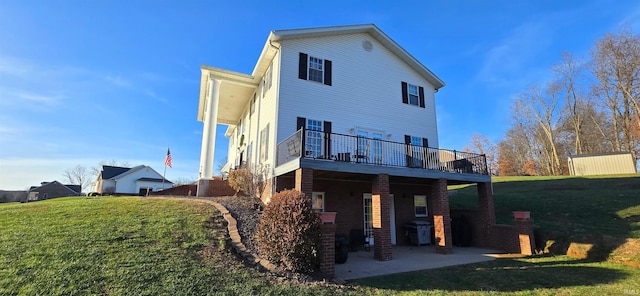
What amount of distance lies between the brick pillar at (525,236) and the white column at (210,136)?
1306 cm

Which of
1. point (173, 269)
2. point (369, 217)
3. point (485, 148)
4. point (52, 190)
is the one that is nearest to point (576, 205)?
point (369, 217)

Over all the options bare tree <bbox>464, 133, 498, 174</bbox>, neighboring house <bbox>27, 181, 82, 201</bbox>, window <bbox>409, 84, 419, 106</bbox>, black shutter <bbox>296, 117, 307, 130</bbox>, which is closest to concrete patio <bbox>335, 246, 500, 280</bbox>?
black shutter <bbox>296, 117, 307, 130</bbox>

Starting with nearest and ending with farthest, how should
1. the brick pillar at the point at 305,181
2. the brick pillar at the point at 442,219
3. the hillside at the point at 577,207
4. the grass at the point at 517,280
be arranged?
the grass at the point at 517,280
the brick pillar at the point at 305,181
the hillside at the point at 577,207
the brick pillar at the point at 442,219

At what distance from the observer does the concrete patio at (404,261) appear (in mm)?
7801

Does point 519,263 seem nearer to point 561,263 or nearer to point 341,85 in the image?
point 561,263

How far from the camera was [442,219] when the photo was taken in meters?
11.1

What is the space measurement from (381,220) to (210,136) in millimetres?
9550

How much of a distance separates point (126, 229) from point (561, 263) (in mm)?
11648

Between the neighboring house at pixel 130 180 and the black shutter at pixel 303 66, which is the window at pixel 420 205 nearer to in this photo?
the black shutter at pixel 303 66

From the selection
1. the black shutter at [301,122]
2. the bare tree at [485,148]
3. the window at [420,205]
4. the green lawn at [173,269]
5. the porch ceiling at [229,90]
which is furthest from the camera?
the bare tree at [485,148]

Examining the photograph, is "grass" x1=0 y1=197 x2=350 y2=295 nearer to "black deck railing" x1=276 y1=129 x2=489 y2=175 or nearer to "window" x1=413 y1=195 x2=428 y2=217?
"black deck railing" x1=276 y1=129 x2=489 y2=175

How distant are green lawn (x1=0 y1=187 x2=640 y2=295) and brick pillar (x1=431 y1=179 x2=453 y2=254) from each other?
6.39 ft

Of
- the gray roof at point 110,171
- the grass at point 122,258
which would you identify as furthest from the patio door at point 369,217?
the gray roof at point 110,171

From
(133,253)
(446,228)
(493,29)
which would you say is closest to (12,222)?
(133,253)
